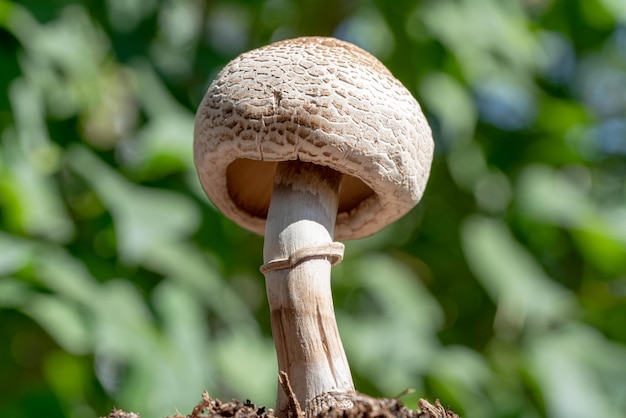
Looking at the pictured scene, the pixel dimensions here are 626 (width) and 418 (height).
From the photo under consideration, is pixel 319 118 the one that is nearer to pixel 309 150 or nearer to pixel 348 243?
pixel 309 150

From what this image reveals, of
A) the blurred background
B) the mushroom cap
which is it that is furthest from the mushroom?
the blurred background

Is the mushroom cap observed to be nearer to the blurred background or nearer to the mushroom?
the mushroom

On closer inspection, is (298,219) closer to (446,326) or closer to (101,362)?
(101,362)

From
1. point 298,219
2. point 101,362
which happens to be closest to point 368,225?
point 298,219

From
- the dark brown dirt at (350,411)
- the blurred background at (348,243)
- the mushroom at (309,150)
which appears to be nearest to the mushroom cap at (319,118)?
the mushroom at (309,150)

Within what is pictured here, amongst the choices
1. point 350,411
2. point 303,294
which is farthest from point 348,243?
point 350,411
